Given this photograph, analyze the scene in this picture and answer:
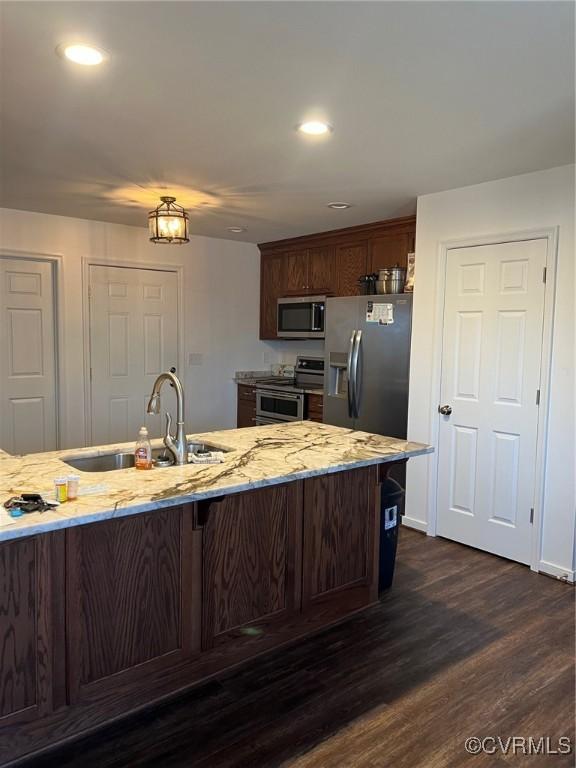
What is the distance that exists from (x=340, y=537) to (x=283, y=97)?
2.01 meters

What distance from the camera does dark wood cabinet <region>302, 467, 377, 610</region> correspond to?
2.62 metres

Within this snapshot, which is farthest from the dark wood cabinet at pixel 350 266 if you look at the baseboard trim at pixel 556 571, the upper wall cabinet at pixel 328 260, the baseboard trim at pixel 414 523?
the baseboard trim at pixel 556 571

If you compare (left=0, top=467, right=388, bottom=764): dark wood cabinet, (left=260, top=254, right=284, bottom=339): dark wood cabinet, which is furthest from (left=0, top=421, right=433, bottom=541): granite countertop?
(left=260, top=254, right=284, bottom=339): dark wood cabinet

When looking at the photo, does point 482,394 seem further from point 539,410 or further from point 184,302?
point 184,302

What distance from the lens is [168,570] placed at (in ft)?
7.00

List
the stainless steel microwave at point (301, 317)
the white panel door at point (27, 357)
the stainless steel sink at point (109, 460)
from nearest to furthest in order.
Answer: the stainless steel sink at point (109, 460)
the white panel door at point (27, 357)
the stainless steel microwave at point (301, 317)

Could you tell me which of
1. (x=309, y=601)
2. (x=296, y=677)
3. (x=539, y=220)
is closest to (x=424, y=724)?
(x=296, y=677)

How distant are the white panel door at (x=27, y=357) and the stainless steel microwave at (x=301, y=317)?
2.20 m

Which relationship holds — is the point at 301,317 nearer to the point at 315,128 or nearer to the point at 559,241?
the point at 559,241

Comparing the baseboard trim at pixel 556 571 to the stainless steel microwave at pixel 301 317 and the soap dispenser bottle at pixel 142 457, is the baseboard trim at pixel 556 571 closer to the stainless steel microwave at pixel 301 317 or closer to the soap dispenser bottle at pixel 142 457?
the soap dispenser bottle at pixel 142 457

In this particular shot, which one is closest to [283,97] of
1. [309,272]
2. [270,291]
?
[309,272]

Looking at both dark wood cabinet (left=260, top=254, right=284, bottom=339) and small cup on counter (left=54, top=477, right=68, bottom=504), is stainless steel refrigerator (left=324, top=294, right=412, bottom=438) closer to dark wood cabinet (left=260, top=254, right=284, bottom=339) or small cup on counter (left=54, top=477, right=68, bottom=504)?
dark wood cabinet (left=260, top=254, right=284, bottom=339)

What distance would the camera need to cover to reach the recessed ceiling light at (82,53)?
6.31ft

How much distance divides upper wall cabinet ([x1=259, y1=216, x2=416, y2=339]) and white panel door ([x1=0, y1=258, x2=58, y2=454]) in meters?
2.21
